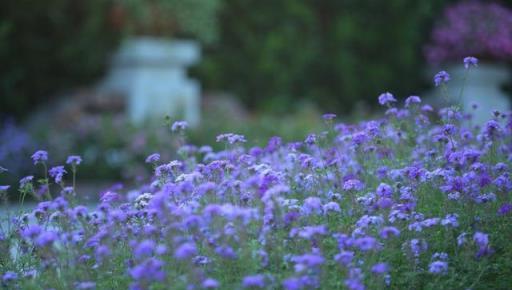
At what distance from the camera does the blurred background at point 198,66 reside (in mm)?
7133

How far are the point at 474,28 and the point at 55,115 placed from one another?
5260 mm

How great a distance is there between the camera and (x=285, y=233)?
8.74 ft

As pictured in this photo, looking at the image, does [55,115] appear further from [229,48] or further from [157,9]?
[229,48]

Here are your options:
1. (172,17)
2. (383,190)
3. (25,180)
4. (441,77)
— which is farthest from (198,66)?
(383,190)

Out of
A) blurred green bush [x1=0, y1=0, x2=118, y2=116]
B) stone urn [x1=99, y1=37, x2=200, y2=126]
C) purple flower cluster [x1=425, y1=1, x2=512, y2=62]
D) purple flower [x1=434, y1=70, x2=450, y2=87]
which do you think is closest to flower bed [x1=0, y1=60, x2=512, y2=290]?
purple flower [x1=434, y1=70, x2=450, y2=87]

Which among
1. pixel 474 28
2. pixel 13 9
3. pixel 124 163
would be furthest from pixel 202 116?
pixel 474 28

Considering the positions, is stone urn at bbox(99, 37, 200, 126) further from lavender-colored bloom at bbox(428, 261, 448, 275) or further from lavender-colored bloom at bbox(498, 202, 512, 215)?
lavender-colored bloom at bbox(428, 261, 448, 275)

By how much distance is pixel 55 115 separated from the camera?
314 inches

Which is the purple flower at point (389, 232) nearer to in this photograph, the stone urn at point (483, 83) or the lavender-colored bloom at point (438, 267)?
the lavender-colored bloom at point (438, 267)

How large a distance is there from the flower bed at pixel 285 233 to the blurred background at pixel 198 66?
336 centimetres

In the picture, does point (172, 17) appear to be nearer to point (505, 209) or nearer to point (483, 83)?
point (483, 83)

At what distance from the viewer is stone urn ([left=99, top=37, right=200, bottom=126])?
8.28 metres

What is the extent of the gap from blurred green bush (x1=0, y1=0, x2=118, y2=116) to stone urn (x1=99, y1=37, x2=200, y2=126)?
0.33m

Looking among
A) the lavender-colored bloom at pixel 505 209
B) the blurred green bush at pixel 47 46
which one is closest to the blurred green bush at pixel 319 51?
the blurred green bush at pixel 47 46
